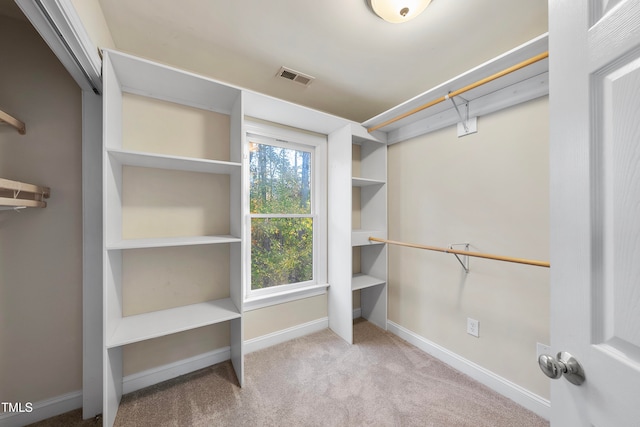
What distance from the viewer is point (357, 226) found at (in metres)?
2.76

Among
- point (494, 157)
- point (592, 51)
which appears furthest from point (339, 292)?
point (592, 51)

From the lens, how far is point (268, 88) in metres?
2.08

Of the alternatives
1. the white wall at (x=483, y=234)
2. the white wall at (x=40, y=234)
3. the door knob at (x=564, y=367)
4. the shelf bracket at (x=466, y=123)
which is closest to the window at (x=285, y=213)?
the white wall at (x=483, y=234)

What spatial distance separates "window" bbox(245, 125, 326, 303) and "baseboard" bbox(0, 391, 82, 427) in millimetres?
1178

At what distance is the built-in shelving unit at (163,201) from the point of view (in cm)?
140

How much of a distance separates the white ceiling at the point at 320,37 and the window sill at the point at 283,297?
1877mm

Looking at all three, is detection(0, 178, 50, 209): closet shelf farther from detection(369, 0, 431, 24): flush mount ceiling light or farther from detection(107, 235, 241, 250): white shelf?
detection(369, 0, 431, 24): flush mount ceiling light

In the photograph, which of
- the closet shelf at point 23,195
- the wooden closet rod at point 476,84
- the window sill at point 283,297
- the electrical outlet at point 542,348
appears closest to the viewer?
the closet shelf at point 23,195

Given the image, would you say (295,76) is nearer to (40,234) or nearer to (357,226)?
(357,226)

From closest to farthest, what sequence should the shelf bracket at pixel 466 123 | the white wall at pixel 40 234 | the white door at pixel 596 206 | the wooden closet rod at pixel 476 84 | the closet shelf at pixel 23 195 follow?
the white door at pixel 596 206 < the closet shelf at pixel 23 195 < the wooden closet rod at pixel 476 84 < the white wall at pixel 40 234 < the shelf bracket at pixel 466 123

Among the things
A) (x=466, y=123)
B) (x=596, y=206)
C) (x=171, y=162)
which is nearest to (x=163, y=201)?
(x=171, y=162)

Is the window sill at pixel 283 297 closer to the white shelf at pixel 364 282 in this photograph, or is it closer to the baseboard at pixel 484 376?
the white shelf at pixel 364 282

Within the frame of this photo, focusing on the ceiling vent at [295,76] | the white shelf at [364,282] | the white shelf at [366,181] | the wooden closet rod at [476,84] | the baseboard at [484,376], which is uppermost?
the ceiling vent at [295,76]

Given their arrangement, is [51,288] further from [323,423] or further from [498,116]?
[498,116]
